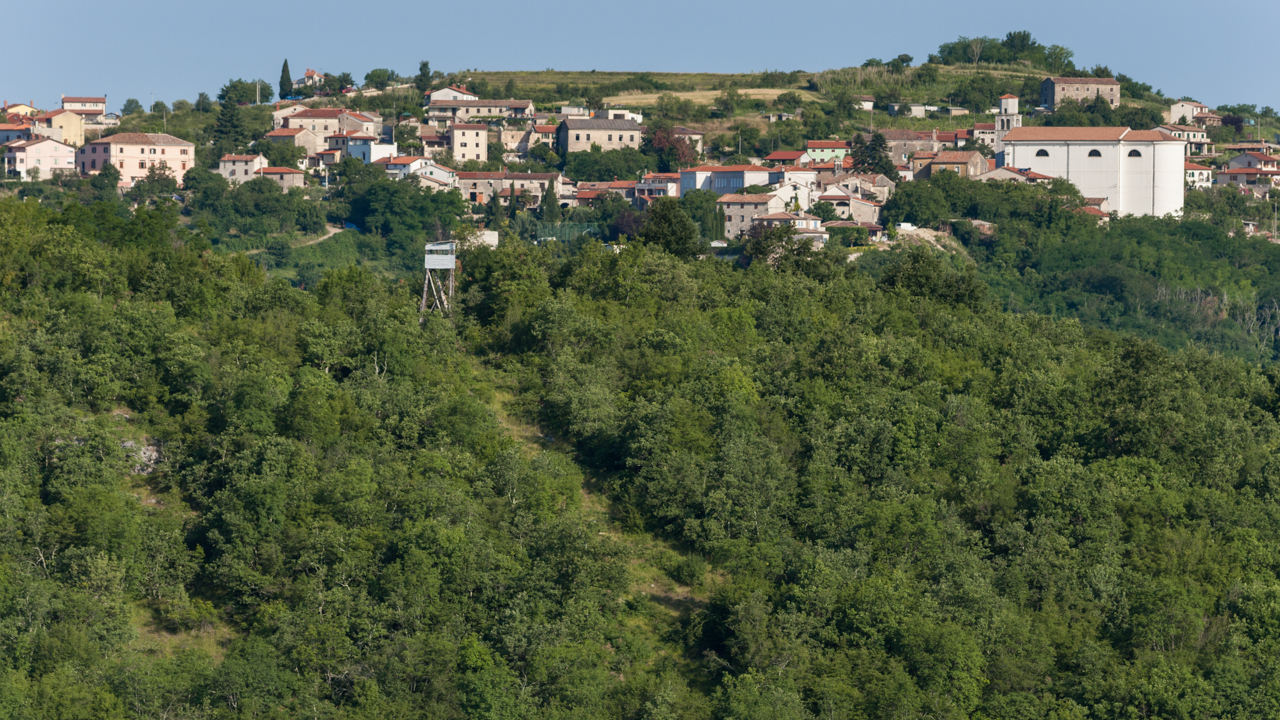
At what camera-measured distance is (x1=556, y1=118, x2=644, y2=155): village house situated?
90.1m

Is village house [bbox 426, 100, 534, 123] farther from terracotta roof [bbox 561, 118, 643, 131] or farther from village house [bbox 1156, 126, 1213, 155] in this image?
village house [bbox 1156, 126, 1213, 155]

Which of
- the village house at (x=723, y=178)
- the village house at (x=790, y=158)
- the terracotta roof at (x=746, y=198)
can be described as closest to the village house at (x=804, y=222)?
the terracotta roof at (x=746, y=198)

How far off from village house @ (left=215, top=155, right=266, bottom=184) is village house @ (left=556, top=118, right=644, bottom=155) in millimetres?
17936

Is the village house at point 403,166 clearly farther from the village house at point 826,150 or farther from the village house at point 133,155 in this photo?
the village house at point 826,150

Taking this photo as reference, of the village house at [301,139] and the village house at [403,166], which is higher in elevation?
the village house at [301,139]

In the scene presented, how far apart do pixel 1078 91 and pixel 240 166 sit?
5414cm

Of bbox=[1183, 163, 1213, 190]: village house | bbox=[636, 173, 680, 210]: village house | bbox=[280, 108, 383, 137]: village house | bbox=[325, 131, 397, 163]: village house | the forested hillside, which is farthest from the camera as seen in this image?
bbox=[280, 108, 383, 137]: village house

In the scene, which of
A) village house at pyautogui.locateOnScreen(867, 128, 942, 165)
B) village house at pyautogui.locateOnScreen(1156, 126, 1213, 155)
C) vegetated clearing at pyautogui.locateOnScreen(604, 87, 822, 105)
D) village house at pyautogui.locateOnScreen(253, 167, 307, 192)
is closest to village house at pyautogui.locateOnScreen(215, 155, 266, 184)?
village house at pyautogui.locateOnScreen(253, 167, 307, 192)

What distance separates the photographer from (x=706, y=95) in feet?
348

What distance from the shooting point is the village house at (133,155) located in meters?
82.1

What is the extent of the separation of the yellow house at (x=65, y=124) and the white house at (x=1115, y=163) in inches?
2070

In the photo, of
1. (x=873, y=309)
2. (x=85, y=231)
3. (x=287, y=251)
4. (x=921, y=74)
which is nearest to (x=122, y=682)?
(x=85, y=231)

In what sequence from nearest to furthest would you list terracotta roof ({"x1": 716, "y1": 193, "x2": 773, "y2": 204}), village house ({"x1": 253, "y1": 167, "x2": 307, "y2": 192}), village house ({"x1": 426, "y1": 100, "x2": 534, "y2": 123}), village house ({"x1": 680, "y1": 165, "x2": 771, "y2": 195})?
terracotta roof ({"x1": 716, "y1": 193, "x2": 773, "y2": 204})
village house ({"x1": 680, "y1": 165, "x2": 771, "y2": 195})
village house ({"x1": 253, "y1": 167, "x2": 307, "y2": 192})
village house ({"x1": 426, "y1": 100, "x2": 534, "y2": 123})

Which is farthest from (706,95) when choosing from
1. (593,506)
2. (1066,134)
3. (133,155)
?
(593,506)
